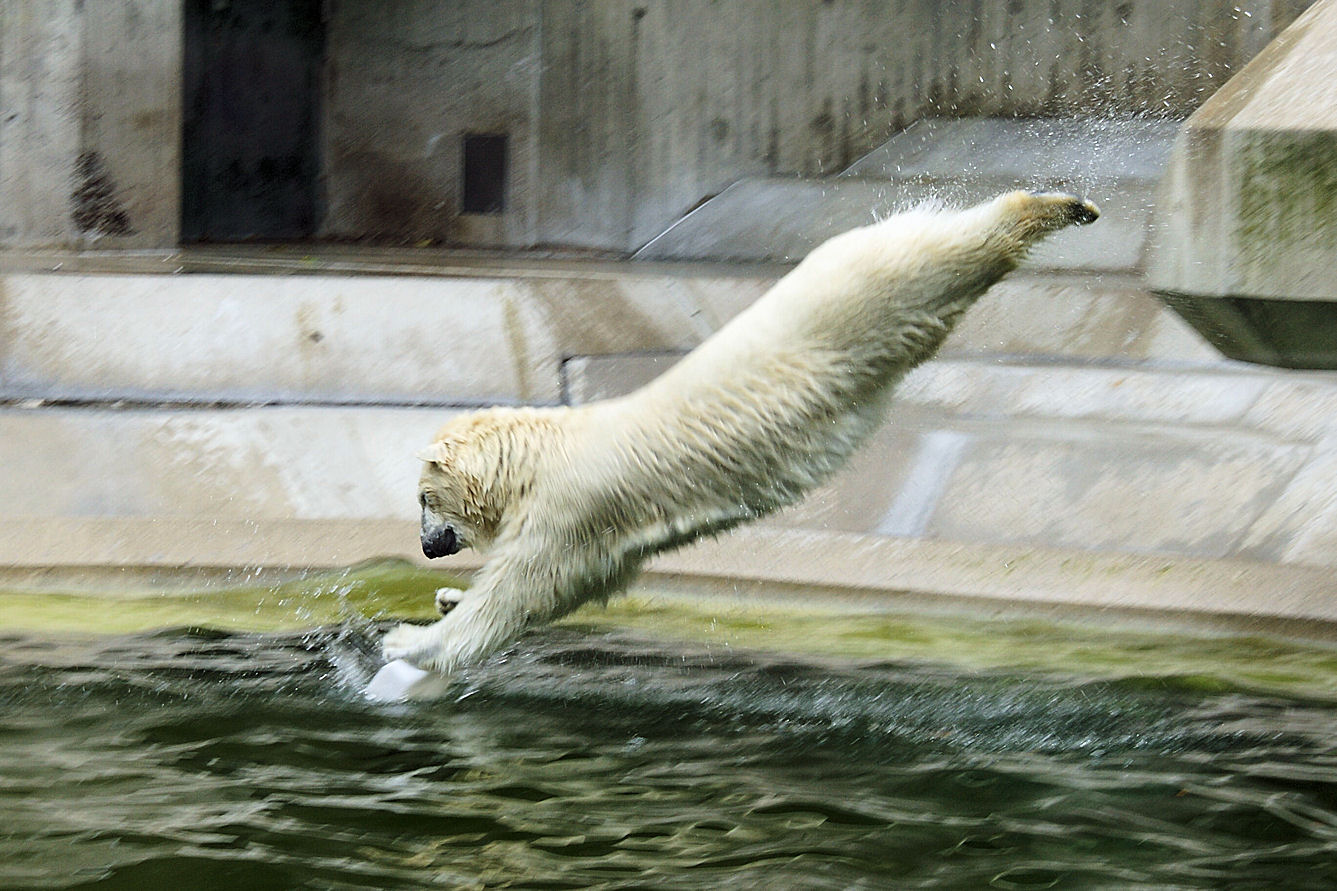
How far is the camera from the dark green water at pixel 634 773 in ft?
9.81

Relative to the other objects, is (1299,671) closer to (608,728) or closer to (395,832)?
(608,728)

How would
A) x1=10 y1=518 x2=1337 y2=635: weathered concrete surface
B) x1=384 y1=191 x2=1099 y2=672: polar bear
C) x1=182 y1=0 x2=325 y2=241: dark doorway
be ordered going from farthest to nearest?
x1=182 y1=0 x2=325 y2=241: dark doorway, x1=10 y1=518 x2=1337 y2=635: weathered concrete surface, x1=384 y1=191 x2=1099 y2=672: polar bear

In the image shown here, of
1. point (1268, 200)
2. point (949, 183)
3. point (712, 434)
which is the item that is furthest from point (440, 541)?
point (949, 183)

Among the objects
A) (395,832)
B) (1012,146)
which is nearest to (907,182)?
(1012,146)

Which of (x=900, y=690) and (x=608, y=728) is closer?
(x=608, y=728)

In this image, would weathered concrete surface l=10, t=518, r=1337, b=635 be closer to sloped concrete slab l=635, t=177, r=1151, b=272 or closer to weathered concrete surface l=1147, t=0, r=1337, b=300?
weathered concrete surface l=1147, t=0, r=1337, b=300

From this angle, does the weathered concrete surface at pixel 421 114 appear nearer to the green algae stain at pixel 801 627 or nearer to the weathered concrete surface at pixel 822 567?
the weathered concrete surface at pixel 822 567

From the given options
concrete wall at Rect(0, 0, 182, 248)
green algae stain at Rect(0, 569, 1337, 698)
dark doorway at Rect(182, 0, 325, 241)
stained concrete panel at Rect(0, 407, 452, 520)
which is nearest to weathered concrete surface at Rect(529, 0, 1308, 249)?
dark doorway at Rect(182, 0, 325, 241)

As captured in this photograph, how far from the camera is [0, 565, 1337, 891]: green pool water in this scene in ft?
9.89

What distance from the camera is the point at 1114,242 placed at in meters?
9.24

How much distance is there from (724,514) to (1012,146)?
669 centimetres

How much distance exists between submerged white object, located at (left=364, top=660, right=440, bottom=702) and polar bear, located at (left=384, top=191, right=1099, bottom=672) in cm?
4

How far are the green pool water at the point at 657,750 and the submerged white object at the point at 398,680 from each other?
49 millimetres

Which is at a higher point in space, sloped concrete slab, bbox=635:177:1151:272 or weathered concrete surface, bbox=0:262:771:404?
sloped concrete slab, bbox=635:177:1151:272
